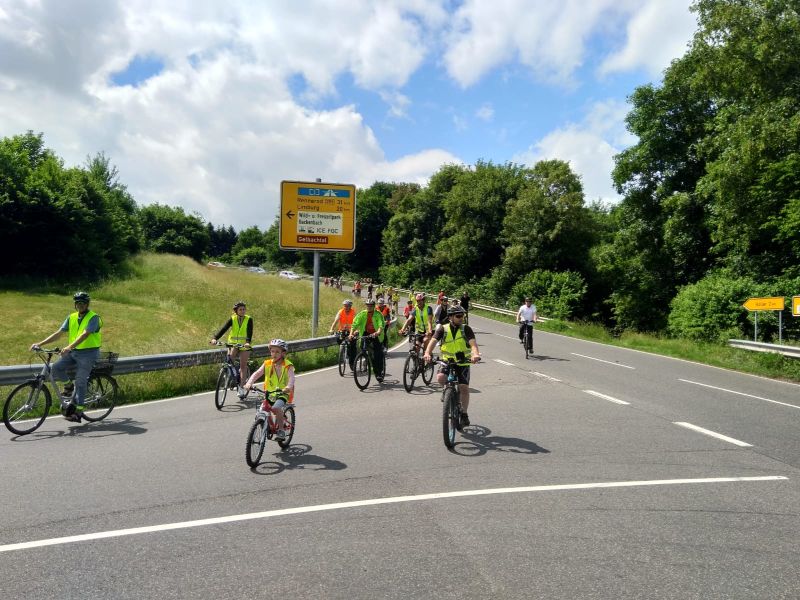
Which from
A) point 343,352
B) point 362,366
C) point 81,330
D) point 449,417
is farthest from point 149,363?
point 449,417

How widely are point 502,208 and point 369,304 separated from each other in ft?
138

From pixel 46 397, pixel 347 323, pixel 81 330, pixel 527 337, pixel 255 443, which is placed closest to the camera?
pixel 255 443

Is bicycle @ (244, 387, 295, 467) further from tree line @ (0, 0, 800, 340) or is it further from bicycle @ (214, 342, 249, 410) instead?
tree line @ (0, 0, 800, 340)

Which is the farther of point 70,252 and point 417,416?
point 70,252

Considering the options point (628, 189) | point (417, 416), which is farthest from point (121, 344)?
point (628, 189)

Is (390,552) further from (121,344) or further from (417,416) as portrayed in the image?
(121,344)

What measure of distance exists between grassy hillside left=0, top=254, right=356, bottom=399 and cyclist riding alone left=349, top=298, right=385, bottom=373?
338cm

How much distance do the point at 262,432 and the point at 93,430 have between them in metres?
3.32

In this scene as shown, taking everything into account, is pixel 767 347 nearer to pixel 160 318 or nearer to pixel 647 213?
pixel 647 213

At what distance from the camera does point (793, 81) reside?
2120 cm

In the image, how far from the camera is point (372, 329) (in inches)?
480

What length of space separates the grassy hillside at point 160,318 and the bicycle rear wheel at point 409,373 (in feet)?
13.9

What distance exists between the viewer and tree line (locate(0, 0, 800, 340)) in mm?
21078

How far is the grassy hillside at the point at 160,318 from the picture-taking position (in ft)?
40.2
